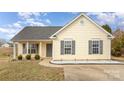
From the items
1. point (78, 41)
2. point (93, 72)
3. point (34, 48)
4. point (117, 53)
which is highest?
point (78, 41)

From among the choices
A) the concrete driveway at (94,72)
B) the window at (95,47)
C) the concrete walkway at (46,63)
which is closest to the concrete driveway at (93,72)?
the concrete driveway at (94,72)

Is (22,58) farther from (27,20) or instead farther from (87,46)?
(87,46)

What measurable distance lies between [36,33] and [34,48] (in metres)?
1.03

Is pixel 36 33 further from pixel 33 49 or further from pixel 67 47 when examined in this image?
pixel 67 47

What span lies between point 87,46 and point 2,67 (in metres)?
5.15

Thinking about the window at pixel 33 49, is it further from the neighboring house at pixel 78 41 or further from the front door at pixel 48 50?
the front door at pixel 48 50

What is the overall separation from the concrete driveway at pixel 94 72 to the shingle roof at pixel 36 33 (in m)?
2.81

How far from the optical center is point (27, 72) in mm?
11148

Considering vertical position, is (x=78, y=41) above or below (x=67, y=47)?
above

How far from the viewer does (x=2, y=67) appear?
1180cm

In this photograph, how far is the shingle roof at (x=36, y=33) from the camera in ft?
45.5

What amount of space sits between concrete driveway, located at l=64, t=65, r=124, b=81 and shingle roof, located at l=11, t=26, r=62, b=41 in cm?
281

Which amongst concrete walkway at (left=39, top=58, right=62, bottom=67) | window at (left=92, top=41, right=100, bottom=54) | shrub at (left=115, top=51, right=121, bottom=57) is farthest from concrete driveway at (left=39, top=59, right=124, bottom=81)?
window at (left=92, top=41, right=100, bottom=54)

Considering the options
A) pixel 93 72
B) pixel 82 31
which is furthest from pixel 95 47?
pixel 93 72
